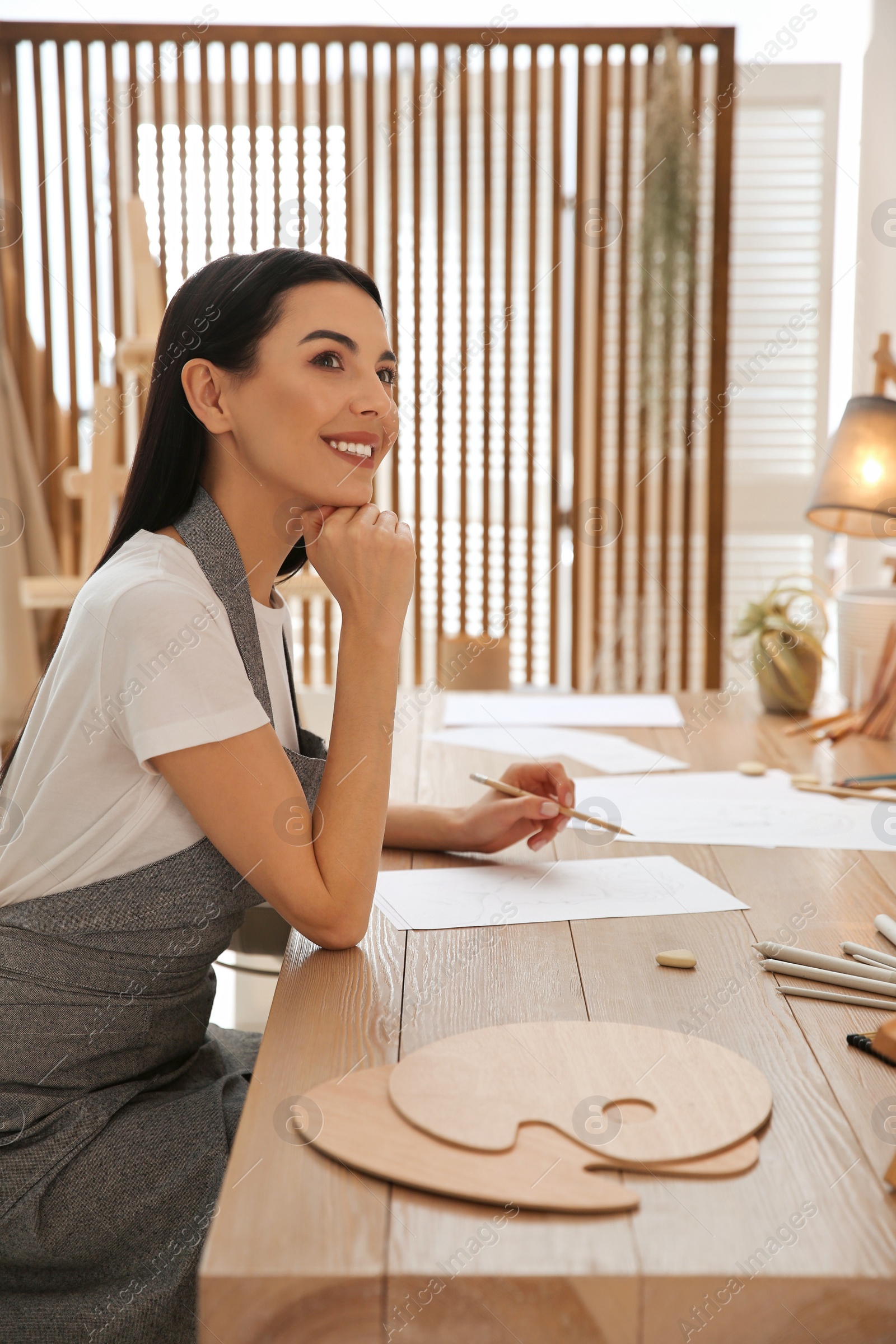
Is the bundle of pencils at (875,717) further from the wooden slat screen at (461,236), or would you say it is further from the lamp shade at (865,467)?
the wooden slat screen at (461,236)

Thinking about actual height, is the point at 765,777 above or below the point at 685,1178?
below

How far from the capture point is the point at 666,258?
406 cm

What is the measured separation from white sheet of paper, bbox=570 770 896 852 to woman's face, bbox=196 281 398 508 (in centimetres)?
57

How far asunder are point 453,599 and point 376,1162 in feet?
12.3

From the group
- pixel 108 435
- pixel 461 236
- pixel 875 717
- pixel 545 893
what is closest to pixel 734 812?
pixel 545 893

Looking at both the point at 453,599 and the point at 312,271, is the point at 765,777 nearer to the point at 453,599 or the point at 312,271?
the point at 312,271

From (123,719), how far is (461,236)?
3472mm

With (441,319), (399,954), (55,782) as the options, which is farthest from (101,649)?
(441,319)

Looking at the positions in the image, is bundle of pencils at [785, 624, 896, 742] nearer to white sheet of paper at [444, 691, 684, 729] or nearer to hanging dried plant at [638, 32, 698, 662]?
white sheet of paper at [444, 691, 684, 729]

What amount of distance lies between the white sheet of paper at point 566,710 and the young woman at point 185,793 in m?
0.76

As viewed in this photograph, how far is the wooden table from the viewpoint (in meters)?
0.60

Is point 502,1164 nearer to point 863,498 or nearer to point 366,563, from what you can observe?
point 366,563

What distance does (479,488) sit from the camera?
4477mm

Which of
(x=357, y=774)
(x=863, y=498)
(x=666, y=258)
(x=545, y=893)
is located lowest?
(x=545, y=893)
